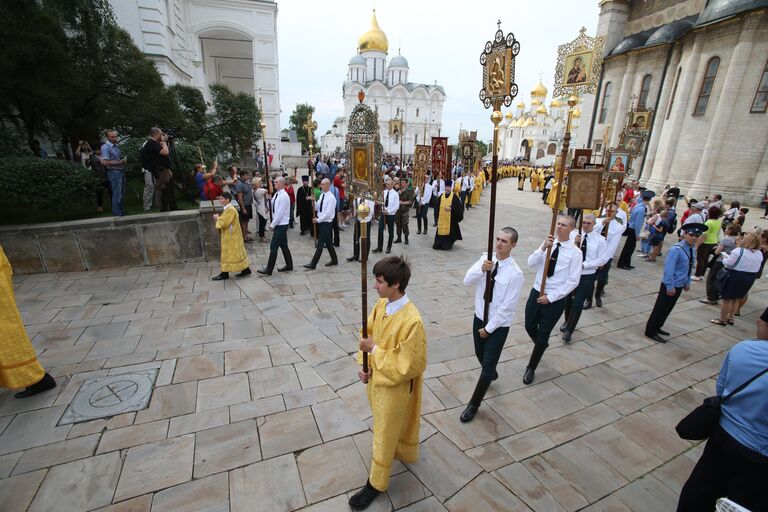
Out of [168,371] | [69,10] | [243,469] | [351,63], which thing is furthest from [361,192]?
[351,63]

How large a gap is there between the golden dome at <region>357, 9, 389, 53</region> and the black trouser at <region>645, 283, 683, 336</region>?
63.5 metres

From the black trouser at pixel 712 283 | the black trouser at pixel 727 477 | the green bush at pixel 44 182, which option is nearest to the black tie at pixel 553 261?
the black trouser at pixel 727 477

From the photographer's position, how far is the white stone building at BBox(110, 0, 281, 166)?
17.8 meters

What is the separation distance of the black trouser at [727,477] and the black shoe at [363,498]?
85.7 inches

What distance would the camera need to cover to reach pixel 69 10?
307 inches

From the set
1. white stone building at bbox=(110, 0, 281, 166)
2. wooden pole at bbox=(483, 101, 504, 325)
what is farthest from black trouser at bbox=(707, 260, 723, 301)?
white stone building at bbox=(110, 0, 281, 166)

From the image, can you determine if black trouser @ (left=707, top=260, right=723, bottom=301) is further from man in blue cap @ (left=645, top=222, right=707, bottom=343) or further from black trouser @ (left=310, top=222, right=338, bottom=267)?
black trouser @ (left=310, top=222, right=338, bottom=267)

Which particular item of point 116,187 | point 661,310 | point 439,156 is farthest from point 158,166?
point 661,310

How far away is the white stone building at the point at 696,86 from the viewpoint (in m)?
18.1

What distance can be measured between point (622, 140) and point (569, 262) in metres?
14.1

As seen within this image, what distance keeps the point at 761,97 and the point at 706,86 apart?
290 centimetres

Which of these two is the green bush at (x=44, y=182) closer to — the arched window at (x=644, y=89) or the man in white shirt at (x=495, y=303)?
the man in white shirt at (x=495, y=303)

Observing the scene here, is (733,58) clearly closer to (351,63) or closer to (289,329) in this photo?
(289,329)

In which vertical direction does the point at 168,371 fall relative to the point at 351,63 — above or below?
below
